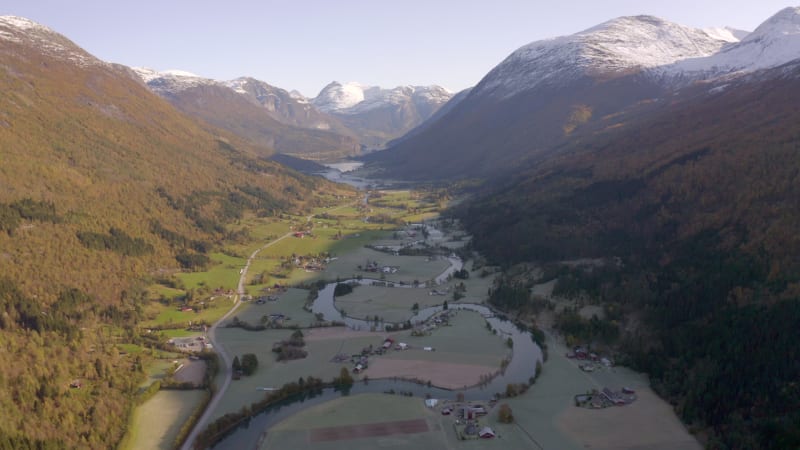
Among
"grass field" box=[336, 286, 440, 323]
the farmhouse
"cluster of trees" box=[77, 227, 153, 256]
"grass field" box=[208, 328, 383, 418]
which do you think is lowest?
the farmhouse

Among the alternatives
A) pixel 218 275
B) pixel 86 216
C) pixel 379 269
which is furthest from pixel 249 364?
pixel 86 216

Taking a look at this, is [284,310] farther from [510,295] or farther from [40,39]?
[40,39]

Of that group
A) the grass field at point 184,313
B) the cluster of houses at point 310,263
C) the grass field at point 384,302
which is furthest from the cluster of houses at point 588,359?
the cluster of houses at point 310,263

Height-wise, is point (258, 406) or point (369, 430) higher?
point (258, 406)

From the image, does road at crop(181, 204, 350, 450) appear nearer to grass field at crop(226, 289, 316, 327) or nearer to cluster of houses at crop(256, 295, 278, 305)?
grass field at crop(226, 289, 316, 327)

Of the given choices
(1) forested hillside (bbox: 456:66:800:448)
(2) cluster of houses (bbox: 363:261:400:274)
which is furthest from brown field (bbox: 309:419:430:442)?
(2) cluster of houses (bbox: 363:261:400:274)
